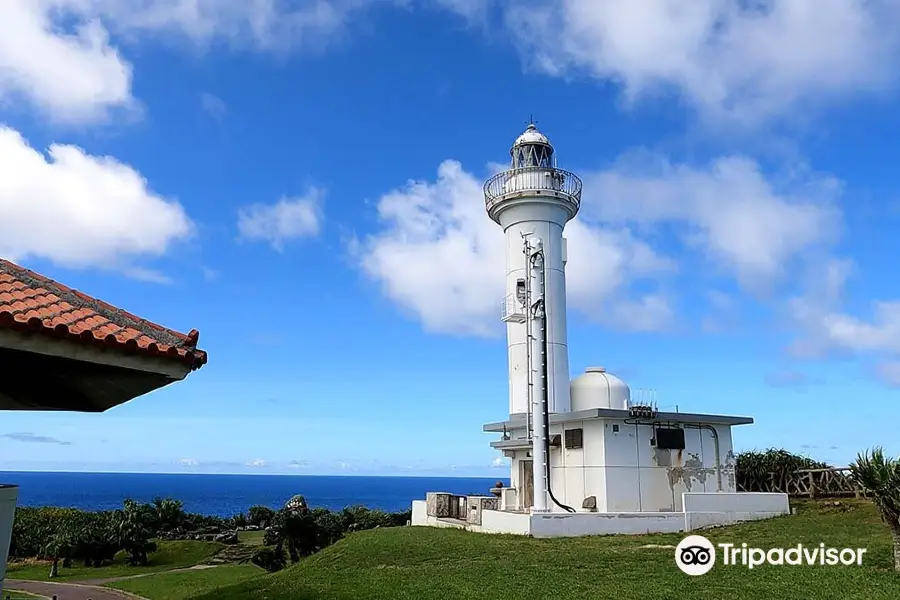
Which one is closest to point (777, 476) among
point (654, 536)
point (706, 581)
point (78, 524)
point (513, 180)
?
point (654, 536)

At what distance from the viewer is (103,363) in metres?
4.41

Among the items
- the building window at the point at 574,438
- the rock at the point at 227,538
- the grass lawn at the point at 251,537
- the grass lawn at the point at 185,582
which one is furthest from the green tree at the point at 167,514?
the building window at the point at 574,438

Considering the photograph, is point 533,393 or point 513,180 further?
point 513,180

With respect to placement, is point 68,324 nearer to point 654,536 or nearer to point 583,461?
point 654,536

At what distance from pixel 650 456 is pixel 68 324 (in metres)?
23.2

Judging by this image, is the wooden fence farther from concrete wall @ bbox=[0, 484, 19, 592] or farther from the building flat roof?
concrete wall @ bbox=[0, 484, 19, 592]

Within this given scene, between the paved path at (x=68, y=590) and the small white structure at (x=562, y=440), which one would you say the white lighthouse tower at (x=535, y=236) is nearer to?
the small white structure at (x=562, y=440)

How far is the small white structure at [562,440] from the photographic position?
74.3 feet

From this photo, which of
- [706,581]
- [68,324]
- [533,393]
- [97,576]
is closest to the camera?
[68,324]

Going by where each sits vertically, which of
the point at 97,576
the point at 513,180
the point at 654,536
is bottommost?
the point at 97,576

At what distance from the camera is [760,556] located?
15008mm

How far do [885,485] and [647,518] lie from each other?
10341mm

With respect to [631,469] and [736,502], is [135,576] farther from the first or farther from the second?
[736,502]

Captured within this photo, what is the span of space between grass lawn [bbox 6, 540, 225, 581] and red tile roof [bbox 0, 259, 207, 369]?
27.4 metres
